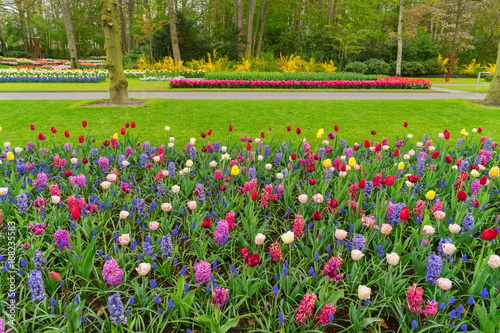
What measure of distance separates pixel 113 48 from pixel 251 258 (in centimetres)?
784

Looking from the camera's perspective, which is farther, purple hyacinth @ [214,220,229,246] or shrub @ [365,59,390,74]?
shrub @ [365,59,390,74]

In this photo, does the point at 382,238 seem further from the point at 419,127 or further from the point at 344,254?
the point at 419,127

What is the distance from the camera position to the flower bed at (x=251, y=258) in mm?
1766

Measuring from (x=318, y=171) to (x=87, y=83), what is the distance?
14.3m

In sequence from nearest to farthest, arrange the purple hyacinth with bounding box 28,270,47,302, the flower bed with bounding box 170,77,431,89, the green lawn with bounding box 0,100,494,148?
1. the purple hyacinth with bounding box 28,270,47,302
2. the green lawn with bounding box 0,100,494,148
3. the flower bed with bounding box 170,77,431,89

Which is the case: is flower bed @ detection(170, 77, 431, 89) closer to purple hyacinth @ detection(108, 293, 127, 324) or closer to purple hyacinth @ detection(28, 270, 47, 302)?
purple hyacinth @ detection(28, 270, 47, 302)

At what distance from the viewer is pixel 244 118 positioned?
7.25 meters

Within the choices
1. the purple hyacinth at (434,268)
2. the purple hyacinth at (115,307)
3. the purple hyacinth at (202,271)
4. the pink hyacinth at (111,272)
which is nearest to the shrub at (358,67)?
the purple hyacinth at (434,268)

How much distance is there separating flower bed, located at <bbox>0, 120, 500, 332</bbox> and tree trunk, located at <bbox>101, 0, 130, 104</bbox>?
4.81 meters

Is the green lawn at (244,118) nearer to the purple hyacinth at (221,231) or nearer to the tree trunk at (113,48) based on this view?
the tree trunk at (113,48)

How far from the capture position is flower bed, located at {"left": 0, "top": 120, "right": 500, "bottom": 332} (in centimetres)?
177

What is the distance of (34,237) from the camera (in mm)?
2492

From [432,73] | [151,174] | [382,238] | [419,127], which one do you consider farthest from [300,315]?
[432,73]

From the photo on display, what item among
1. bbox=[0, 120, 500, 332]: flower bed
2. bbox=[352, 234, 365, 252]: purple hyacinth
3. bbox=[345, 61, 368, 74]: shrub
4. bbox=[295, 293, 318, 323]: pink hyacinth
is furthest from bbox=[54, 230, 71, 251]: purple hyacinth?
bbox=[345, 61, 368, 74]: shrub
